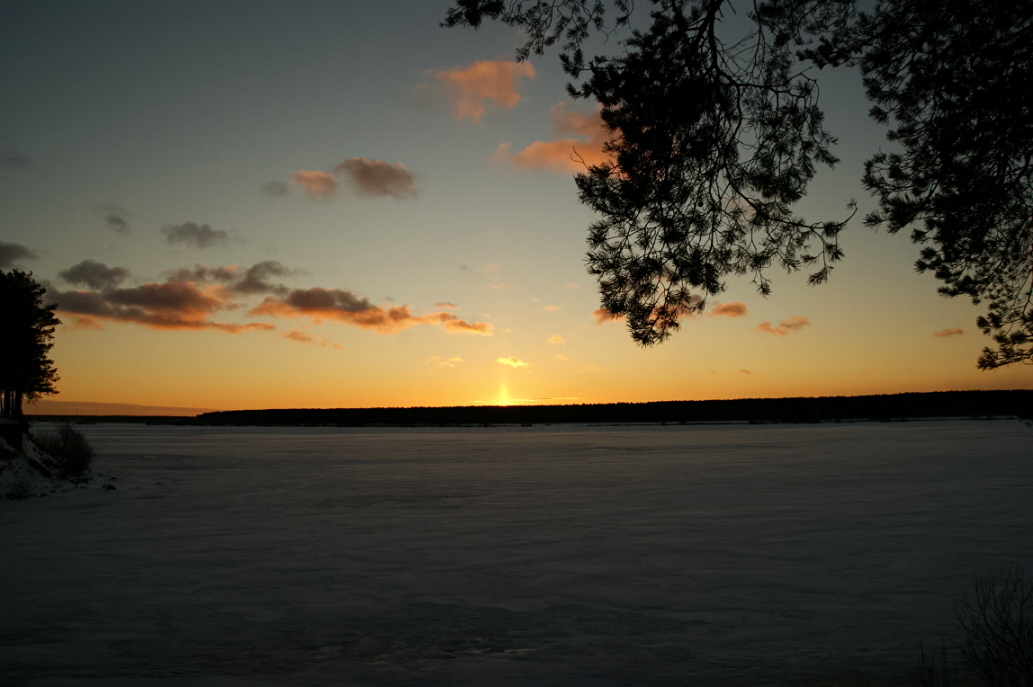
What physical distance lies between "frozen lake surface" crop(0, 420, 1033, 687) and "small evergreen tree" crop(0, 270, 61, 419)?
3913 centimetres

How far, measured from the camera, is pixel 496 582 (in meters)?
7.85

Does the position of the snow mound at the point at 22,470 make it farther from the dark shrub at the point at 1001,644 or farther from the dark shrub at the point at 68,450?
the dark shrub at the point at 1001,644

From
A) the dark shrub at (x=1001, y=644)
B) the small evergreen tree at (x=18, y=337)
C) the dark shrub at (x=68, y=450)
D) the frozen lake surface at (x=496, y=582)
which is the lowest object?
the frozen lake surface at (x=496, y=582)

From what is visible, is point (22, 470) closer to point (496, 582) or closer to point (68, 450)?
point (68, 450)

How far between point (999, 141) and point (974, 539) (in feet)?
16.8

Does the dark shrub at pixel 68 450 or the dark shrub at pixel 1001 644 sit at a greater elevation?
the dark shrub at pixel 68 450

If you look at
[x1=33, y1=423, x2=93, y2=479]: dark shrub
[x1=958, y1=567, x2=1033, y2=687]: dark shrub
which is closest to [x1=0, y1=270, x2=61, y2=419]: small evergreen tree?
[x1=33, y1=423, x2=93, y2=479]: dark shrub

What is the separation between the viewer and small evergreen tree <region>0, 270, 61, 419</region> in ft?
158

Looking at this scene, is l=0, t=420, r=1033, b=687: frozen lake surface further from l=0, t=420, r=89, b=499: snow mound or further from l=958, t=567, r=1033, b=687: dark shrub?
l=0, t=420, r=89, b=499: snow mound

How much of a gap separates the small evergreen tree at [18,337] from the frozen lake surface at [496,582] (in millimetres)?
39134

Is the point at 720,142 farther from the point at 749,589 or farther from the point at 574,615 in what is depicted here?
the point at 574,615

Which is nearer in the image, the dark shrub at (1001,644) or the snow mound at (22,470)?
the dark shrub at (1001,644)

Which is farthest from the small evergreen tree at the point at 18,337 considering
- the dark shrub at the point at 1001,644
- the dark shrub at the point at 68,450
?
the dark shrub at the point at 1001,644

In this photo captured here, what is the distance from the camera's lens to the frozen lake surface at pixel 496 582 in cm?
531
